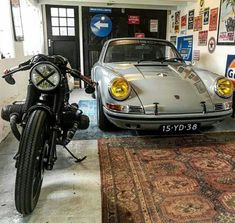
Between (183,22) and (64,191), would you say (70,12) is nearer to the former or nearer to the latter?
(183,22)

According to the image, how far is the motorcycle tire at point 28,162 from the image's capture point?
138 centimetres

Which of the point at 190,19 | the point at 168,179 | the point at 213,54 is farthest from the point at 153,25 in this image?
the point at 168,179

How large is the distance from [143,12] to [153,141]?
4480mm

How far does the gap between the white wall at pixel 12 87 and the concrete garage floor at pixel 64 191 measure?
1.36ft

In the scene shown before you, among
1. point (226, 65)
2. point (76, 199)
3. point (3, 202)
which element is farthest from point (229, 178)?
point (226, 65)

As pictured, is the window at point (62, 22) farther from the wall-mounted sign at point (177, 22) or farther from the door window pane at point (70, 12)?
the wall-mounted sign at point (177, 22)

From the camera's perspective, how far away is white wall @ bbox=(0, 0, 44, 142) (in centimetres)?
267

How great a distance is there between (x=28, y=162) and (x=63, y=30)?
16.8 ft

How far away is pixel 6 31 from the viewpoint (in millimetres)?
3102

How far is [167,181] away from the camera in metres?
1.85

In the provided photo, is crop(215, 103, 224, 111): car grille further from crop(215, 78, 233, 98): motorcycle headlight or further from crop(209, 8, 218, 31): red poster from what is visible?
crop(209, 8, 218, 31): red poster

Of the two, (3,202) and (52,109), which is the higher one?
(52,109)

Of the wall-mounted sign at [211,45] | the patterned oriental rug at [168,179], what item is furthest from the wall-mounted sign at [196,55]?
the patterned oriental rug at [168,179]

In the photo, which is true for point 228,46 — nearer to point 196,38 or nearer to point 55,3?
point 196,38
